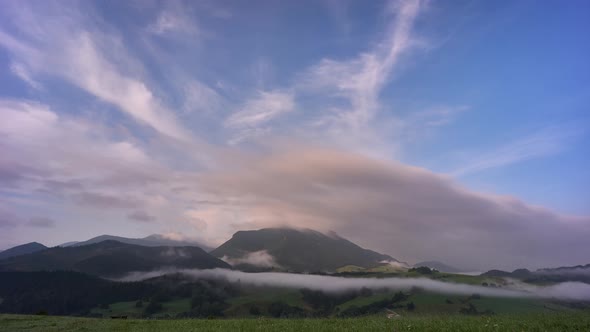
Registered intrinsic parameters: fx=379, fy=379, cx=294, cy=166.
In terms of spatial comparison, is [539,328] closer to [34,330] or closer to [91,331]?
[91,331]

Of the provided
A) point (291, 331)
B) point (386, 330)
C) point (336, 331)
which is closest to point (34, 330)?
point (291, 331)

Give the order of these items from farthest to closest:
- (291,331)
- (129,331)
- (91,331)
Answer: (91,331) < (129,331) < (291,331)

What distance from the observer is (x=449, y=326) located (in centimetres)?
1970

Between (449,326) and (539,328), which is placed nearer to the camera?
(539,328)

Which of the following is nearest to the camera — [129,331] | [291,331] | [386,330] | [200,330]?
[386,330]

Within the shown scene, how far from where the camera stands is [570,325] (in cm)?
1977

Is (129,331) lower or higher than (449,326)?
lower

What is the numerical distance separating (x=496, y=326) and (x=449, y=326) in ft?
7.28

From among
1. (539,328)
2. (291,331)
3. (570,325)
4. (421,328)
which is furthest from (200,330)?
(570,325)

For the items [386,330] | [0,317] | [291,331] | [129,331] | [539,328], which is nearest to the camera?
[539,328]

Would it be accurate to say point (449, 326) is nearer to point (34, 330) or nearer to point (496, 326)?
point (496, 326)

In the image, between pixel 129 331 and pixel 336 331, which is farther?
pixel 129 331

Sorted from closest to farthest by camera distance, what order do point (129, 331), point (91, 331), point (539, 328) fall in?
1. point (539, 328)
2. point (129, 331)
3. point (91, 331)

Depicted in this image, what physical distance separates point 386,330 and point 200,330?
11.8 meters
